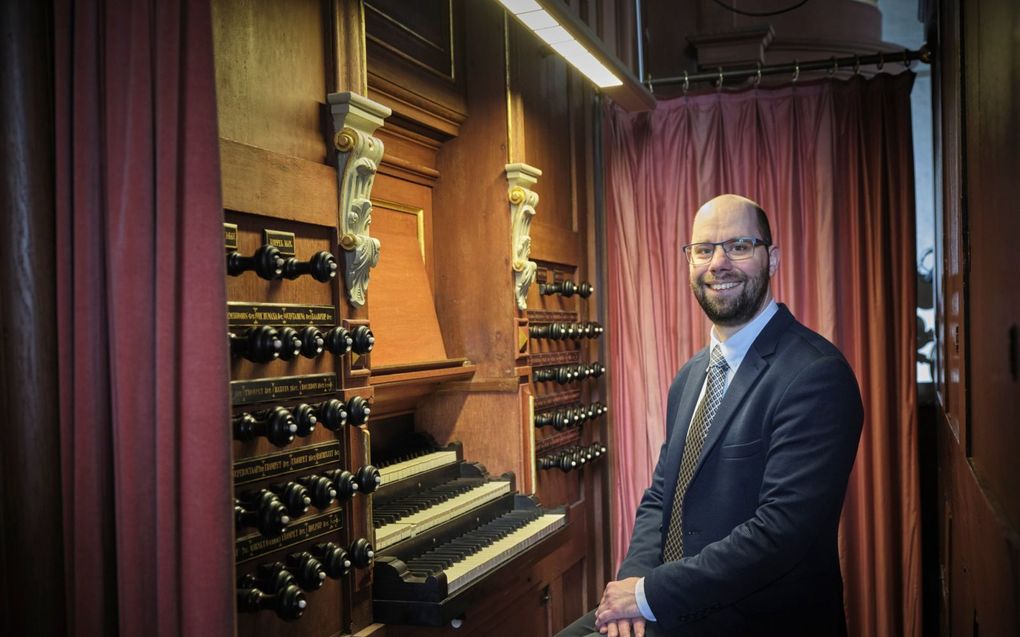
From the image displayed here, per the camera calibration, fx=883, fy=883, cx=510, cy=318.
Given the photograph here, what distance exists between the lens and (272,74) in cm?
245

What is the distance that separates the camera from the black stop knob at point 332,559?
8.21 ft

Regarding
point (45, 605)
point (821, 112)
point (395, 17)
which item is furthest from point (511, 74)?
point (45, 605)

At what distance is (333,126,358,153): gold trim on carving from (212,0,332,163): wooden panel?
0.06m

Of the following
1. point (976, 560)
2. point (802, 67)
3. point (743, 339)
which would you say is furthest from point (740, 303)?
point (802, 67)

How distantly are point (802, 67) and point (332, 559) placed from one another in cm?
364

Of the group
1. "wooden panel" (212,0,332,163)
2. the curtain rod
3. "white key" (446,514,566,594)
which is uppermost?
the curtain rod

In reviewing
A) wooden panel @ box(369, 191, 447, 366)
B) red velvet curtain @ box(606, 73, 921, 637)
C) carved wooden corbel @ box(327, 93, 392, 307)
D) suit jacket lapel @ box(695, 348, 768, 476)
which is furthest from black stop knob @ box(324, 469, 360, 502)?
red velvet curtain @ box(606, 73, 921, 637)

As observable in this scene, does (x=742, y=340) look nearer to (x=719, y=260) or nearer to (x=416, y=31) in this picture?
(x=719, y=260)

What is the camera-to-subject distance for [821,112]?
15.3ft

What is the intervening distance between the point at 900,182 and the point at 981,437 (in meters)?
2.64

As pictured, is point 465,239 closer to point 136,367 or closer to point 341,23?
point 341,23

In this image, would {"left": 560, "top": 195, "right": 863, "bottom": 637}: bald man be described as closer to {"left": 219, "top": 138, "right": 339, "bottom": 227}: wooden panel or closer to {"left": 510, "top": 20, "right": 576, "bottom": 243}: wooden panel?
{"left": 219, "top": 138, "right": 339, "bottom": 227}: wooden panel

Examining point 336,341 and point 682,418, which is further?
point 682,418

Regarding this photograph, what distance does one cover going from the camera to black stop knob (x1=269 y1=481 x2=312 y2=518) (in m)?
2.35
